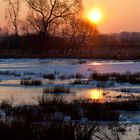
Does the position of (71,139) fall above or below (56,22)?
below

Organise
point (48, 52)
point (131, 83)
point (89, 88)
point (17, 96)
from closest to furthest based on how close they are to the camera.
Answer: point (17, 96) < point (89, 88) < point (131, 83) < point (48, 52)

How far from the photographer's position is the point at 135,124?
9.06m

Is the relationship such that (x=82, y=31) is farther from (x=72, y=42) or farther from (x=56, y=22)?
(x=56, y=22)

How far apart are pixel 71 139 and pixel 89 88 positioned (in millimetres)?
11420

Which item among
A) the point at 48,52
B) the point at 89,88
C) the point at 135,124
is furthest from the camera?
the point at 48,52

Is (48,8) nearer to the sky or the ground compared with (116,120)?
nearer to the sky

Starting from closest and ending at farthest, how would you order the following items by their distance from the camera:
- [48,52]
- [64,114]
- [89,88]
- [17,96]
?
1. [64,114]
2. [17,96]
3. [89,88]
4. [48,52]

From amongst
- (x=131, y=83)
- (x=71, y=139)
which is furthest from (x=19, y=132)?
(x=131, y=83)

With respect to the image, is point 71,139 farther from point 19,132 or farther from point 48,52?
point 48,52

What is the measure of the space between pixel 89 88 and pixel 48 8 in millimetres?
45572

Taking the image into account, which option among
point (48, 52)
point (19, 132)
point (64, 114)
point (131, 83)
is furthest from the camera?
point (48, 52)

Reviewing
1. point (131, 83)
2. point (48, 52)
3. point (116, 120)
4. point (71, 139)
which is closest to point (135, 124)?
point (116, 120)

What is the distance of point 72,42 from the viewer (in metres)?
66.7

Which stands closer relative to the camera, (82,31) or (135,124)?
(135,124)
